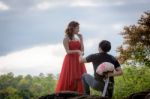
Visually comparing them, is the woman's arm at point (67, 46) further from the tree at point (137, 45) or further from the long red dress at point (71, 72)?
the tree at point (137, 45)

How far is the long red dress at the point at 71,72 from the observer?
1081 centimetres

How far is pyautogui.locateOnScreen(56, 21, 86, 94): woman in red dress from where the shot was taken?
1037cm

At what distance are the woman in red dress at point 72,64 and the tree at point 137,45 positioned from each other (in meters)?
6.31

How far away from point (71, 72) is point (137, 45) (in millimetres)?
7035

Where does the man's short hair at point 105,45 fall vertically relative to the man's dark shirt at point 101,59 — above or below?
above

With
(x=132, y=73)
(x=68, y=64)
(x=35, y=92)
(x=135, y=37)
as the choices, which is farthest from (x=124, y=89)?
(x=35, y=92)

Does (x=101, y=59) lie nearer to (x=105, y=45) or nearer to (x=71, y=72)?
(x=105, y=45)

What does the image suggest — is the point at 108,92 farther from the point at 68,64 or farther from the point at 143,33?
the point at 143,33

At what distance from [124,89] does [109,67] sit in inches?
403

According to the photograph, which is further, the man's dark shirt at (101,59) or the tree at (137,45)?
the tree at (137,45)

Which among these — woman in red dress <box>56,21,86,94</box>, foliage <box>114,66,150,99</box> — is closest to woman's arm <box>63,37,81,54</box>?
woman in red dress <box>56,21,86,94</box>

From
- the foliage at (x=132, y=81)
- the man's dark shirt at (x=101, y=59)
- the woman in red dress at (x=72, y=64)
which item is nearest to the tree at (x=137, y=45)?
the foliage at (x=132, y=81)

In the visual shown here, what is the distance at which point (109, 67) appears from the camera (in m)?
6.82

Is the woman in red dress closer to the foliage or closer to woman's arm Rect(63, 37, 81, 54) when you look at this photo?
woman's arm Rect(63, 37, 81, 54)
